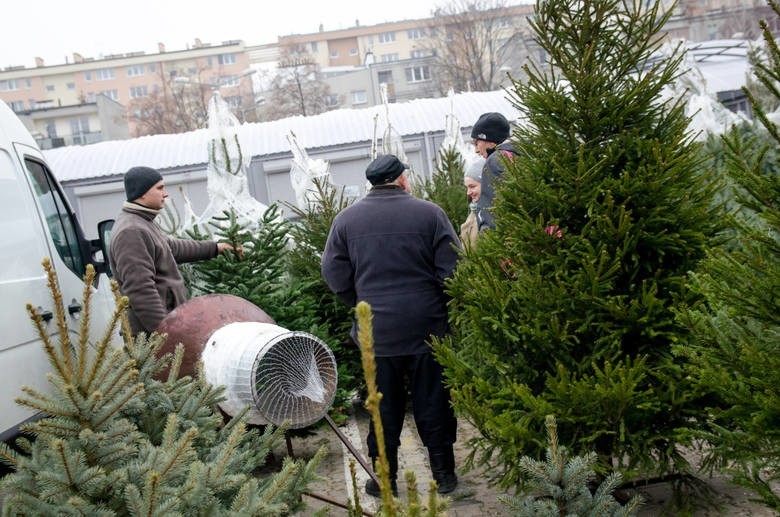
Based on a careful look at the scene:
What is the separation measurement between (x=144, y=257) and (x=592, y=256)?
9.93ft

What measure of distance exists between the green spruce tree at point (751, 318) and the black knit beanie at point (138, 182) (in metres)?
3.83

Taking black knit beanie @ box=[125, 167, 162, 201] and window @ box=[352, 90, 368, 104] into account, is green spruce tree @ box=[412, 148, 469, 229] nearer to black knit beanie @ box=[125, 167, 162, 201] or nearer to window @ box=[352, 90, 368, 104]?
black knit beanie @ box=[125, 167, 162, 201]

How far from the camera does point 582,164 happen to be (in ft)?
11.7

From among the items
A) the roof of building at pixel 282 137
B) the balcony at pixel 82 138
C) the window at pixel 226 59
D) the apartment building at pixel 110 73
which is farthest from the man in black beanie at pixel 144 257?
the window at pixel 226 59

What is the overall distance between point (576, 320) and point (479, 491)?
1920 millimetres

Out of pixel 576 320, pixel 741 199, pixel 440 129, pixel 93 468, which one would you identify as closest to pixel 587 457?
pixel 576 320

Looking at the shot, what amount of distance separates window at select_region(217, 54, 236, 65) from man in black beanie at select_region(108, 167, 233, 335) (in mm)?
100234

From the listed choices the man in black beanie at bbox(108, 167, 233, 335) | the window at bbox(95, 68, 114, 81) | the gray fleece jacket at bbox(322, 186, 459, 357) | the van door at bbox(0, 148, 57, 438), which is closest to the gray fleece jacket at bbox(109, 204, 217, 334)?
the man in black beanie at bbox(108, 167, 233, 335)

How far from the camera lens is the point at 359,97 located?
2862 inches

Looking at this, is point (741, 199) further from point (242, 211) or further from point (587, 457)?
point (242, 211)

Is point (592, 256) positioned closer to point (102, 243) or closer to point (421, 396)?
point (421, 396)

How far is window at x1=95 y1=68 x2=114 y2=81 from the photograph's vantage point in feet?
324

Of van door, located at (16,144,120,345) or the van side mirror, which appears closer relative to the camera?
van door, located at (16,144,120,345)

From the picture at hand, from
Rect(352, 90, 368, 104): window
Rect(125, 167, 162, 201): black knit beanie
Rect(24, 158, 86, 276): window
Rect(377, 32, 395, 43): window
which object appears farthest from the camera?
Rect(377, 32, 395, 43): window
